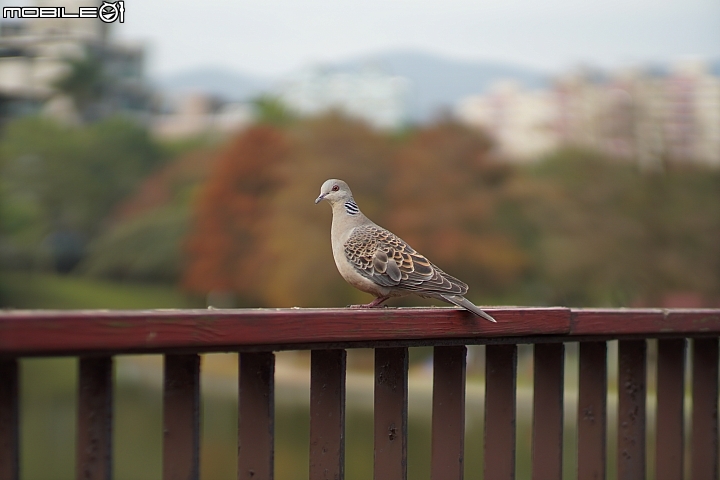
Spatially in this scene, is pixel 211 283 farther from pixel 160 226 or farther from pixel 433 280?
pixel 433 280

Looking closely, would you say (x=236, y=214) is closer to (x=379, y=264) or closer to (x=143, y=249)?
(x=143, y=249)

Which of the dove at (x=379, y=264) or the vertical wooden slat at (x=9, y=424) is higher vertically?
the dove at (x=379, y=264)

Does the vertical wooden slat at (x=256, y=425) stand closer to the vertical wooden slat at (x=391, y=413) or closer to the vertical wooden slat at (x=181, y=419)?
the vertical wooden slat at (x=181, y=419)

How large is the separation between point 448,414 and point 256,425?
1.61 feet

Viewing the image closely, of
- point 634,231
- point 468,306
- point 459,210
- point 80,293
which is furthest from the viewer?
point 80,293

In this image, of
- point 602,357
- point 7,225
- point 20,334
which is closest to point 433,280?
point 602,357

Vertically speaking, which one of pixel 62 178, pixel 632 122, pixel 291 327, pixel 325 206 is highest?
pixel 632 122

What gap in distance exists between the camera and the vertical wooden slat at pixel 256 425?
6.56ft

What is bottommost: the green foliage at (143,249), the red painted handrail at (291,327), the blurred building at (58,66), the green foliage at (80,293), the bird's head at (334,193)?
the green foliage at (80,293)

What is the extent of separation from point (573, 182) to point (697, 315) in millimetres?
25552

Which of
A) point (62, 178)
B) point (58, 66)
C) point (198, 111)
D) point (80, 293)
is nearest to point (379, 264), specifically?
point (80, 293)

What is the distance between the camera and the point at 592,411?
2.50m

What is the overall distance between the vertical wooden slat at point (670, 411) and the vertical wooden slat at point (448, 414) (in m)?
→ 0.70

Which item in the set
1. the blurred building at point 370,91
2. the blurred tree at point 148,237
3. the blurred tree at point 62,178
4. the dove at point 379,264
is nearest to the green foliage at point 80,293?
the blurred tree at point 148,237
